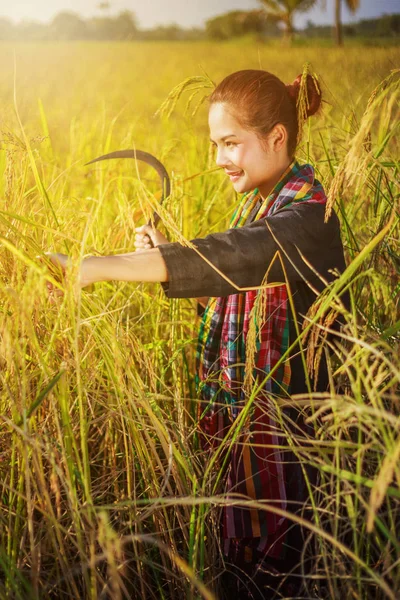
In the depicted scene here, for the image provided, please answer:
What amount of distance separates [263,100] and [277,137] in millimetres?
86

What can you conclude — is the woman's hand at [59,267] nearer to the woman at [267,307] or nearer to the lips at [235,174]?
the woman at [267,307]

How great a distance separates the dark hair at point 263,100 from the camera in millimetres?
1206

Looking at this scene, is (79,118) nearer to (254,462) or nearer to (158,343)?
(158,343)

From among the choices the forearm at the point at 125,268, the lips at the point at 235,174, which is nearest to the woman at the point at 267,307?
Answer: the lips at the point at 235,174

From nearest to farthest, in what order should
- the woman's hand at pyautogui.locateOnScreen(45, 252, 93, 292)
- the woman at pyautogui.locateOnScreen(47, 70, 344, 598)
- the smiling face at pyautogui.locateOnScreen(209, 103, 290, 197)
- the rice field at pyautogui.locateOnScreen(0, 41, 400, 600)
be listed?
the rice field at pyautogui.locateOnScreen(0, 41, 400, 600) → the woman's hand at pyautogui.locateOnScreen(45, 252, 93, 292) → the woman at pyautogui.locateOnScreen(47, 70, 344, 598) → the smiling face at pyautogui.locateOnScreen(209, 103, 290, 197)

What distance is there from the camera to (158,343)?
4.72 feet

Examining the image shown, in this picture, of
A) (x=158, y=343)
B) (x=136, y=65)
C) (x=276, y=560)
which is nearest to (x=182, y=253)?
(x=158, y=343)

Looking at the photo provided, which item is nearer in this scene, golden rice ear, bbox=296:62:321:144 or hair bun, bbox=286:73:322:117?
golden rice ear, bbox=296:62:321:144

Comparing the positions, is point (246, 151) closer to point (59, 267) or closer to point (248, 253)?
point (248, 253)

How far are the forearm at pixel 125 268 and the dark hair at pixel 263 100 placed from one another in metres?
0.44

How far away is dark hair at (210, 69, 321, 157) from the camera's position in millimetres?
1206

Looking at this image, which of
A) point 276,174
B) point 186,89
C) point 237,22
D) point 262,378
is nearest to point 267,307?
point 262,378

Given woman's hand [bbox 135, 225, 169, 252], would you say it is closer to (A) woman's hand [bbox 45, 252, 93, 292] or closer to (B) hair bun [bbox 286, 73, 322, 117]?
(A) woman's hand [bbox 45, 252, 93, 292]

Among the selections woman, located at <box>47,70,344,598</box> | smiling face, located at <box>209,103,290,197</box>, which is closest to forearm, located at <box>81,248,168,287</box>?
woman, located at <box>47,70,344,598</box>
